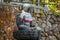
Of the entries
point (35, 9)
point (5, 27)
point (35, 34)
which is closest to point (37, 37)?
point (35, 34)

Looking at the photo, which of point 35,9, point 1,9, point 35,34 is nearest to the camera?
point 35,34

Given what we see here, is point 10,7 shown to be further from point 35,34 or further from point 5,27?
point 35,34

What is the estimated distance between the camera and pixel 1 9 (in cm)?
546

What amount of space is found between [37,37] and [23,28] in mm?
311

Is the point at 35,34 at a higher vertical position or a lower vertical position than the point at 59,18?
higher

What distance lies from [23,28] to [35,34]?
251 mm

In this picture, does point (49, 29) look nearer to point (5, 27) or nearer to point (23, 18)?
point (5, 27)

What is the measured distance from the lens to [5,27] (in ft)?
18.2

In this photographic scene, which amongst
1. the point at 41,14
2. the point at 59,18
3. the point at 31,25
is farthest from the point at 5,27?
the point at 59,18

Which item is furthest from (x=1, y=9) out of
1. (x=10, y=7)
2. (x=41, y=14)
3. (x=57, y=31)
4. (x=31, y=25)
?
(x=57, y=31)

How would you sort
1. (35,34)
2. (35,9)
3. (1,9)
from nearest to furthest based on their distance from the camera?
(35,34) → (1,9) → (35,9)

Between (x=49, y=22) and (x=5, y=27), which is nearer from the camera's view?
(x=5, y=27)

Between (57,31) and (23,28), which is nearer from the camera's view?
(23,28)

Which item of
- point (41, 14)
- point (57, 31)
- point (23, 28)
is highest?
point (23, 28)
